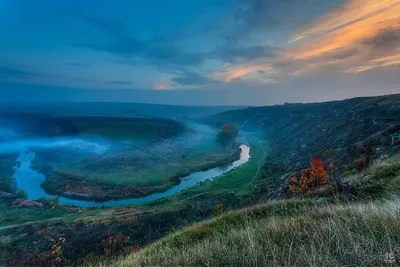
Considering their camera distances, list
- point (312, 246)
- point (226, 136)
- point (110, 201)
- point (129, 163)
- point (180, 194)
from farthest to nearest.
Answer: point (226, 136)
point (129, 163)
point (110, 201)
point (180, 194)
point (312, 246)

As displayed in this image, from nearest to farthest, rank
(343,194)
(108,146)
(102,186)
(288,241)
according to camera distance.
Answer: (288,241), (343,194), (102,186), (108,146)

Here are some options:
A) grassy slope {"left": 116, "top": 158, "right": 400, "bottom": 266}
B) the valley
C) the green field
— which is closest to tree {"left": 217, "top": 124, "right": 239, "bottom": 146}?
the green field

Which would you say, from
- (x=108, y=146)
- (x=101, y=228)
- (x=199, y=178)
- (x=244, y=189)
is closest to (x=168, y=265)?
(x=101, y=228)

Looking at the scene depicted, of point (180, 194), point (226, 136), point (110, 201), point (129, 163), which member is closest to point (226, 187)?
point (180, 194)

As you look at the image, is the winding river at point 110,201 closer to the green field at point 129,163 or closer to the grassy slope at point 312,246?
the green field at point 129,163

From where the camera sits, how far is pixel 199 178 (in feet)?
A: 232

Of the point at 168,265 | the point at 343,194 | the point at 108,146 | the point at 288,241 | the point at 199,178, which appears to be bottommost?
the point at 199,178

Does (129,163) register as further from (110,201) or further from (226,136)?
(226,136)

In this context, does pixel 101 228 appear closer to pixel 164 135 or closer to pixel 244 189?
pixel 244 189

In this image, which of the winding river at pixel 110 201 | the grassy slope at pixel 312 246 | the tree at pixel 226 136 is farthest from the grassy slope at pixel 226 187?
the tree at pixel 226 136

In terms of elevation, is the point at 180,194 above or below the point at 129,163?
below

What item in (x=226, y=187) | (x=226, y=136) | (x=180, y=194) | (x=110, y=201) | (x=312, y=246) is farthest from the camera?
(x=226, y=136)

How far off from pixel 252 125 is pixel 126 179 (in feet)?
476

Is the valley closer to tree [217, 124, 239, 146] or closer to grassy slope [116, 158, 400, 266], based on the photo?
grassy slope [116, 158, 400, 266]
